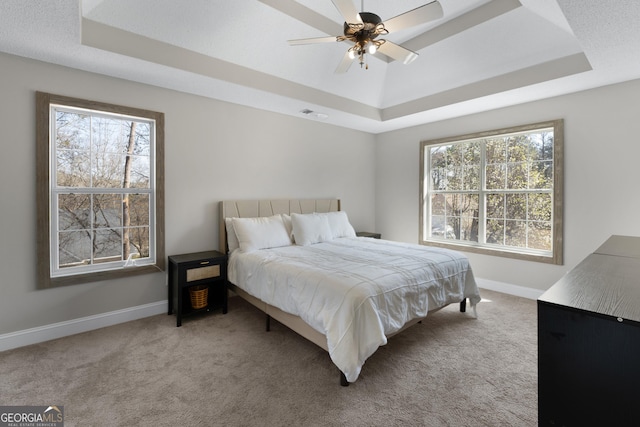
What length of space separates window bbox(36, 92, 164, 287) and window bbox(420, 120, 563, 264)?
13.0ft

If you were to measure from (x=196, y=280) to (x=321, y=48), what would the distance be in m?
2.98

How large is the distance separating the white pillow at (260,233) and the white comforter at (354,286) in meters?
0.15

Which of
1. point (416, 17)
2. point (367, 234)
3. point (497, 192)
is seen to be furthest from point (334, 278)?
point (497, 192)

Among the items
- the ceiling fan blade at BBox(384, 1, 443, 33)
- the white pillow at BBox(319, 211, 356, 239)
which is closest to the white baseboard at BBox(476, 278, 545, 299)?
the white pillow at BBox(319, 211, 356, 239)

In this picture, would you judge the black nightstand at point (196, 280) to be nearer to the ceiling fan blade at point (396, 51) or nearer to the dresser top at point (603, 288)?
the ceiling fan blade at point (396, 51)

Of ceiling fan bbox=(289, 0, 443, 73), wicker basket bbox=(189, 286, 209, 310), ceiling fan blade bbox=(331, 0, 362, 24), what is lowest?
wicker basket bbox=(189, 286, 209, 310)

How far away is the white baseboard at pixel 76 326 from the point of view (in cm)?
258

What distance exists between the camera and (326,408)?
6.08 feet

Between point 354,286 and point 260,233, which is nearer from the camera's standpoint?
point 354,286

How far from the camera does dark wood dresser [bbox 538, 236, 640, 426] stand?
86cm

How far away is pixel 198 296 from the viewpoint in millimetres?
3244

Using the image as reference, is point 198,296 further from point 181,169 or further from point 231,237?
point 181,169

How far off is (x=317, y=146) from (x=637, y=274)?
4.05m

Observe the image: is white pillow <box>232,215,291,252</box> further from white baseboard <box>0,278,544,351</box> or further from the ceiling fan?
the ceiling fan
